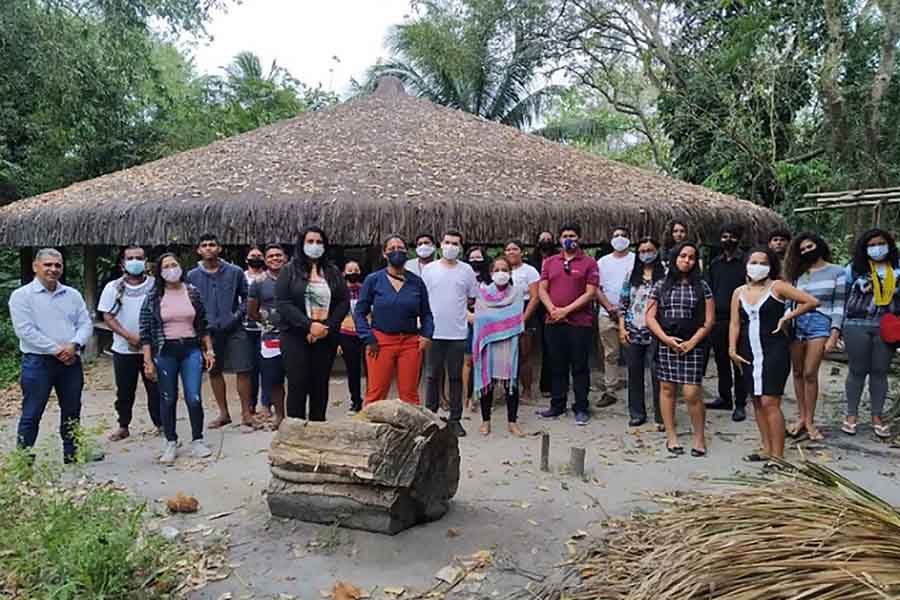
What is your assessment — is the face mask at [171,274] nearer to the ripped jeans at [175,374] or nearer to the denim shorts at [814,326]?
the ripped jeans at [175,374]

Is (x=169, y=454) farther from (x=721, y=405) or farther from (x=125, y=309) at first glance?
(x=721, y=405)

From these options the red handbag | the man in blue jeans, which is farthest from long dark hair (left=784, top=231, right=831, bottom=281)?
the man in blue jeans

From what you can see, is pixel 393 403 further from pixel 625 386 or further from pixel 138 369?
pixel 625 386

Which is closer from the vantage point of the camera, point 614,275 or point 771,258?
point 771,258

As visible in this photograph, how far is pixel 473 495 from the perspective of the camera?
15.4ft

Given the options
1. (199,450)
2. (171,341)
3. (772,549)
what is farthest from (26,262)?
(772,549)

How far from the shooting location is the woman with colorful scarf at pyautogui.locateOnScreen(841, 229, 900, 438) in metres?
5.83

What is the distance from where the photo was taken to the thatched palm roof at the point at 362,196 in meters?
8.60

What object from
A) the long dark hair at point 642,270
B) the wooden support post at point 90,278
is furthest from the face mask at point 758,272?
the wooden support post at point 90,278

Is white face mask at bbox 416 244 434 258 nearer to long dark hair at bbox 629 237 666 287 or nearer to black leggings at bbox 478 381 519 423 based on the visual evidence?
black leggings at bbox 478 381 519 423

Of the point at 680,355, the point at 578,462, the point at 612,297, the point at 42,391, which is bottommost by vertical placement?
the point at 578,462

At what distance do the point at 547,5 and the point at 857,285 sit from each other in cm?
1277

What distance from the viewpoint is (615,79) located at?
18109 millimetres

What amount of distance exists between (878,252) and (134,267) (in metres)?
6.15
